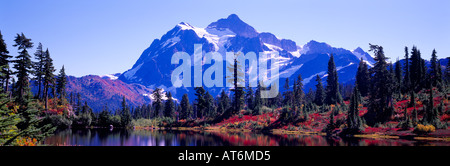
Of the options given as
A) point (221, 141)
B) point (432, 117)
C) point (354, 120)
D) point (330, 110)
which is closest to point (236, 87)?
point (330, 110)

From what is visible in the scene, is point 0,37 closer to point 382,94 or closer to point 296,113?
point 296,113

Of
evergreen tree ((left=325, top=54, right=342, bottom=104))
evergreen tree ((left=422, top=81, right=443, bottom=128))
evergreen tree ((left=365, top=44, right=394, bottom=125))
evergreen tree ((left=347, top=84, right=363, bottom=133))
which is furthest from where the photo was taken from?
evergreen tree ((left=325, top=54, right=342, bottom=104))

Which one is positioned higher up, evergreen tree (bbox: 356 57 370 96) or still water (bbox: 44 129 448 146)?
evergreen tree (bbox: 356 57 370 96)

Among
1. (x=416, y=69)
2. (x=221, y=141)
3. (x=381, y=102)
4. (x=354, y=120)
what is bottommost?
(x=221, y=141)

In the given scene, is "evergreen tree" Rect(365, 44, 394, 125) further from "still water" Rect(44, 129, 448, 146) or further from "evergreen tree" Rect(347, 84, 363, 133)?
"still water" Rect(44, 129, 448, 146)

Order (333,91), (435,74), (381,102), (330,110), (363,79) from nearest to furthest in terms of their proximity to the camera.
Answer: (381,102), (330,110), (435,74), (333,91), (363,79)

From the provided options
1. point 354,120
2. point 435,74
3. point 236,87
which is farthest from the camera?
point 236,87

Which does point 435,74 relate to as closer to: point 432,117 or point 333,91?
point 333,91

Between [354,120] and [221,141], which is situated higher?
[354,120]

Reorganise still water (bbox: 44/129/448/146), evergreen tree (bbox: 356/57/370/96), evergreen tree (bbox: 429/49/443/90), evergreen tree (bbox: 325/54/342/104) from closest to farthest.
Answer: still water (bbox: 44/129/448/146) → evergreen tree (bbox: 429/49/443/90) → evergreen tree (bbox: 325/54/342/104) → evergreen tree (bbox: 356/57/370/96)

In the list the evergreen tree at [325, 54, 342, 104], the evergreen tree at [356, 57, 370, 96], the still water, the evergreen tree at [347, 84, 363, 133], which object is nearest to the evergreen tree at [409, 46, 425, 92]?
the evergreen tree at [356, 57, 370, 96]
